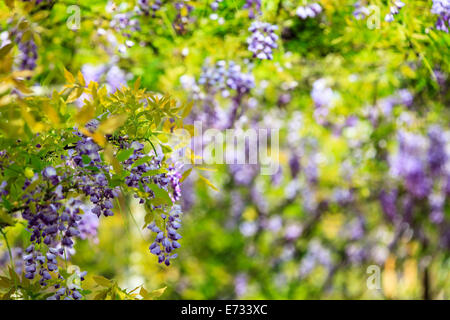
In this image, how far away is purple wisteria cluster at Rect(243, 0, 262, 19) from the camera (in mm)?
2223

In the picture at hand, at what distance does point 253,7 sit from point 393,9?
24.4 inches

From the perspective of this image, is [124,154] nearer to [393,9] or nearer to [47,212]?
[47,212]

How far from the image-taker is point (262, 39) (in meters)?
2.14

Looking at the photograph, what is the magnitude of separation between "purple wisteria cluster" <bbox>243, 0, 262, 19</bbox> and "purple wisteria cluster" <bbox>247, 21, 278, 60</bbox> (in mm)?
78

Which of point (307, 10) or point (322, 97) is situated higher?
point (307, 10)

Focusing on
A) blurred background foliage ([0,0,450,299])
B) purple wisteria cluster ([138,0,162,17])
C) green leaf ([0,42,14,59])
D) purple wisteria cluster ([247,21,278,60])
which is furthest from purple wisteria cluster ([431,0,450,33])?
green leaf ([0,42,14,59])

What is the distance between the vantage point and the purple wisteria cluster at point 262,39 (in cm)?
215

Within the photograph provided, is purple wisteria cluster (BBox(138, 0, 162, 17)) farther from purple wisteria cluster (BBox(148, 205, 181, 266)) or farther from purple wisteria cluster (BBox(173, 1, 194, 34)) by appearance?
purple wisteria cluster (BBox(148, 205, 181, 266))

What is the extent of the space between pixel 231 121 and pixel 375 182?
1.91m

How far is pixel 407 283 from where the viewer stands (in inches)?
247

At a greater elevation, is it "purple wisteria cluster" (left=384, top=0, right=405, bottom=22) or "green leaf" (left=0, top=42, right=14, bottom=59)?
"green leaf" (left=0, top=42, right=14, bottom=59)

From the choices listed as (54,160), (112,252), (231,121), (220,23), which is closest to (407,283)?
(112,252)

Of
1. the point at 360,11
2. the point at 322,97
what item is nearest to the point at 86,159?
the point at 360,11

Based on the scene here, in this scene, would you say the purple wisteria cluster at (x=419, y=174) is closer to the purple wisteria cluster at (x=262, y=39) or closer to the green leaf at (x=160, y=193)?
the purple wisteria cluster at (x=262, y=39)
